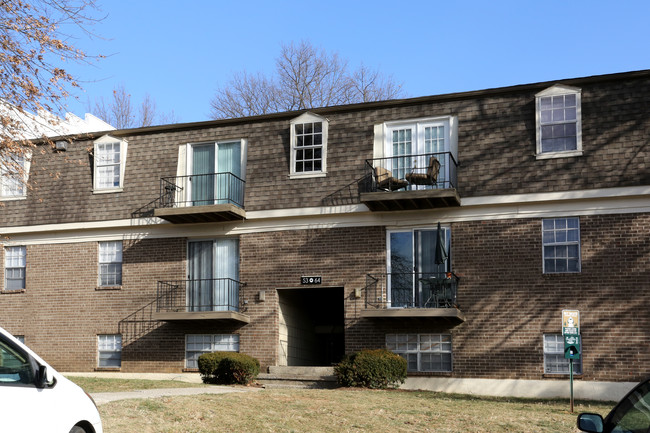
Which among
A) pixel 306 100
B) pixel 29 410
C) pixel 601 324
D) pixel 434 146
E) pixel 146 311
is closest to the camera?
pixel 29 410

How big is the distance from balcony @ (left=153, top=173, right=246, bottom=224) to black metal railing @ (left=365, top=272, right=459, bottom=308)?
437cm

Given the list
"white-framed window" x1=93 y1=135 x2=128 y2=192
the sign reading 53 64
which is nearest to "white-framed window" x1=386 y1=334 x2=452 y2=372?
the sign reading 53 64

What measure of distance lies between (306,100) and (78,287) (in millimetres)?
19140

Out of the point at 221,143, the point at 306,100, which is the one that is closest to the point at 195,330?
the point at 221,143

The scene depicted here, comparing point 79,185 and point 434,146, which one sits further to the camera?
point 79,185

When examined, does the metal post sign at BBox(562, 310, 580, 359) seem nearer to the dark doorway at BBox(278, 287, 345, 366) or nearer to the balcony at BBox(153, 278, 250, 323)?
the dark doorway at BBox(278, 287, 345, 366)

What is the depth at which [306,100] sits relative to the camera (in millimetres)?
41844

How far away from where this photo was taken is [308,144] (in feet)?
78.7

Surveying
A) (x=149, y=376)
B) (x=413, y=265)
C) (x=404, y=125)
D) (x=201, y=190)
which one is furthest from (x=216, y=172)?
(x=413, y=265)

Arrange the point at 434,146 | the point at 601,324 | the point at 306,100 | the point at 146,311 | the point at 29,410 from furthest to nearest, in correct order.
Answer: the point at 306,100, the point at 146,311, the point at 434,146, the point at 601,324, the point at 29,410

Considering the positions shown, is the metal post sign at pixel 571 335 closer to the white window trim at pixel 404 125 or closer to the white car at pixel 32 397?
the white window trim at pixel 404 125

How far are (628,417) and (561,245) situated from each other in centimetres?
1575

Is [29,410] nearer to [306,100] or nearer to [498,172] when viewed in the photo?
[498,172]

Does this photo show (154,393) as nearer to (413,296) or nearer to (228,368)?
(228,368)
